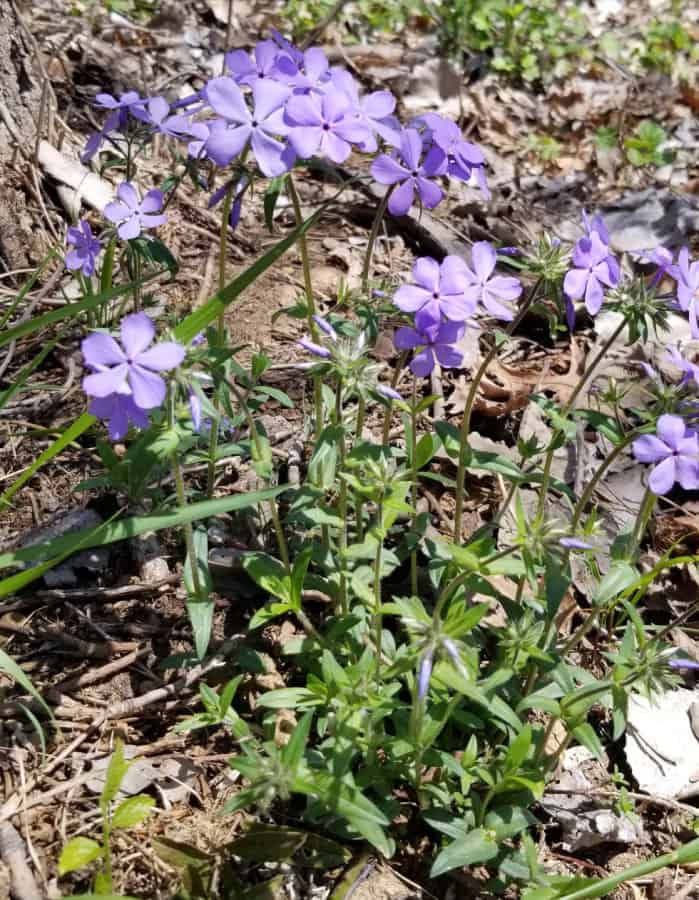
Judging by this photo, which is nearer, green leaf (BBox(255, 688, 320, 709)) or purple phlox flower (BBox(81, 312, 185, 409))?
purple phlox flower (BBox(81, 312, 185, 409))

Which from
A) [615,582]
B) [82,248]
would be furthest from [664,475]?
[82,248]

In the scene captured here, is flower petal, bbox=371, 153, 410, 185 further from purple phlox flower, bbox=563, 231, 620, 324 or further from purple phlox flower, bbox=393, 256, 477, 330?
purple phlox flower, bbox=563, 231, 620, 324

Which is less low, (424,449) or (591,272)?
(591,272)

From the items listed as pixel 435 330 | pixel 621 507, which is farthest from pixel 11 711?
pixel 621 507

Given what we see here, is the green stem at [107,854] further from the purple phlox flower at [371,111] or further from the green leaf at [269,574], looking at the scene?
the purple phlox flower at [371,111]

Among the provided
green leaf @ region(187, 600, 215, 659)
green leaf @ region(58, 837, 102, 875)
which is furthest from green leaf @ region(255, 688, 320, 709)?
green leaf @ region(58, 837, 102, 875)

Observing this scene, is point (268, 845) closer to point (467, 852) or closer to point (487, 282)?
point (467, 852)
